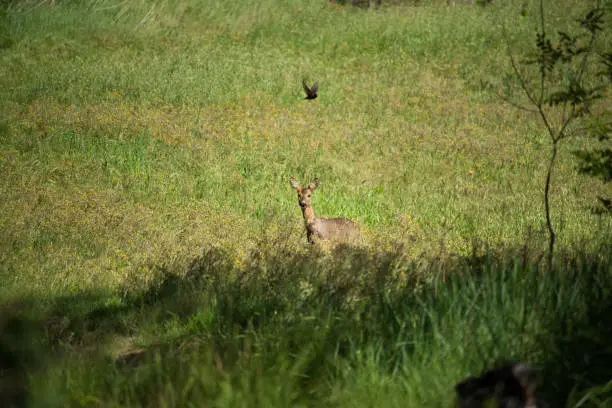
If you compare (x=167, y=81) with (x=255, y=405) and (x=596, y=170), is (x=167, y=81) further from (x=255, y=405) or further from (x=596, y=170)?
(x=255, y=405)

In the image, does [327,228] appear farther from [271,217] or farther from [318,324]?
[318,324]

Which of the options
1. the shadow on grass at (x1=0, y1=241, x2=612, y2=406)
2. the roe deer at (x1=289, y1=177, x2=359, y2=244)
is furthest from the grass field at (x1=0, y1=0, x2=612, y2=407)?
the roe deer at (x1=289, y1=177, x2=359, y2=244)

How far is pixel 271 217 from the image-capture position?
7887 mm

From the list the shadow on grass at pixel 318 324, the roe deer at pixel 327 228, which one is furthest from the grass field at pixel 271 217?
the roe deer at pixel 327 228

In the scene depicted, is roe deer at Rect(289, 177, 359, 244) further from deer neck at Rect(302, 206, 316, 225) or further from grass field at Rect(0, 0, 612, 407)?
grass field at Rect(0, 0, 612, 407)

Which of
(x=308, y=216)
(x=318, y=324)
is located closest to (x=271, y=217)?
(x=308, y=216)

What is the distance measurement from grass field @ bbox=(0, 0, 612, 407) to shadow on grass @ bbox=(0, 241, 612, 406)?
0.02m

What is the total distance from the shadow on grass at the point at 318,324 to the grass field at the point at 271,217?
0.08 feet

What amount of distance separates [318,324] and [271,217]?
3.62m

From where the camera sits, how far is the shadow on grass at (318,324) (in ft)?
12.3

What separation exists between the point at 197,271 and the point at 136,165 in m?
6.10

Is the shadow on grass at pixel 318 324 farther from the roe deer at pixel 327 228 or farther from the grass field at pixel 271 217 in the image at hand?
the roe deer at pixel 327 228

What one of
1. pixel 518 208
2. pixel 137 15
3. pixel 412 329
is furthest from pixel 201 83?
pixel 412 329

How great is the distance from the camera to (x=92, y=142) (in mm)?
12836
